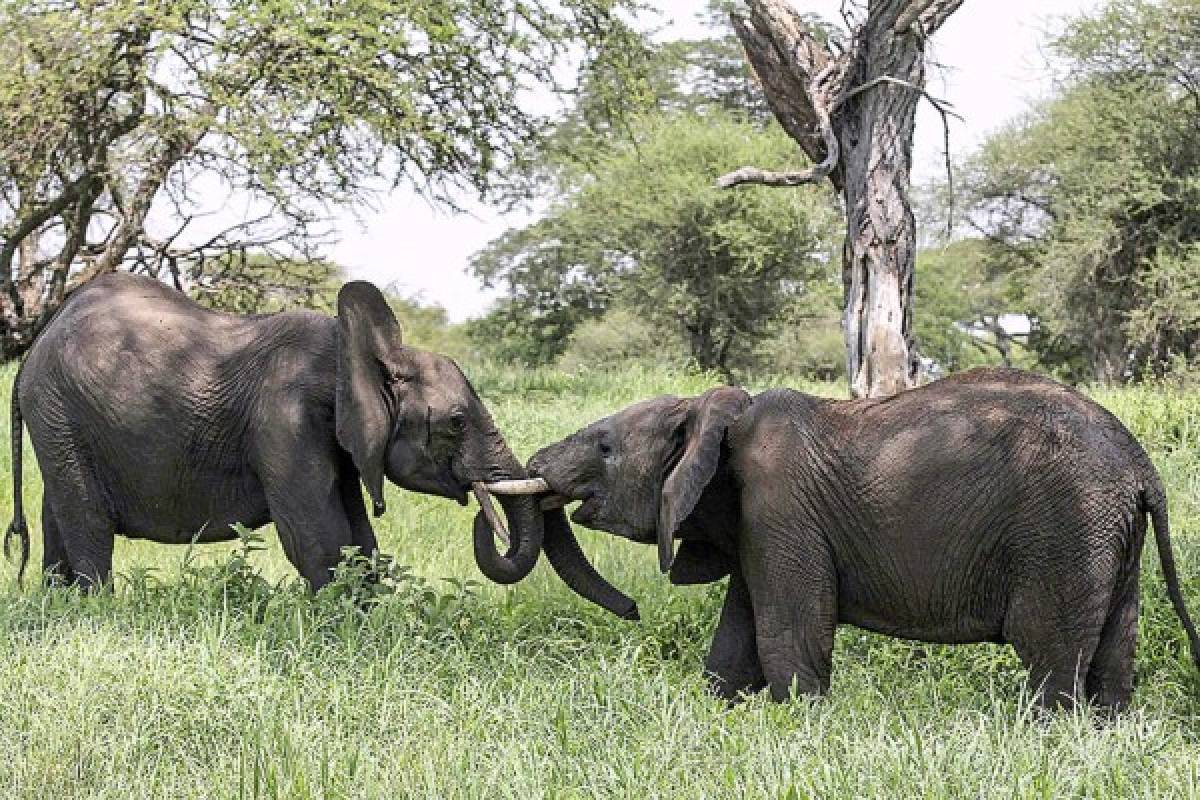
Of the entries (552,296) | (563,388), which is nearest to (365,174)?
(563,388)

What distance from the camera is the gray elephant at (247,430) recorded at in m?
6.36

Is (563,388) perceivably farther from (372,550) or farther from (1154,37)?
(1154,37)

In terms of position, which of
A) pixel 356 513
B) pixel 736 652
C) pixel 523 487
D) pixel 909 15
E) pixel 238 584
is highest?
pixel 909 15

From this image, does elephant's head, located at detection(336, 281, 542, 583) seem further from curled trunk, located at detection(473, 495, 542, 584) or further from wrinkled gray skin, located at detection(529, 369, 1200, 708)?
wrinkled gray skin, located at detection(529, 369, 1200, 708)

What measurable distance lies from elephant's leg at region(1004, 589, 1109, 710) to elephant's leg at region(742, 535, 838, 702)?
65cm

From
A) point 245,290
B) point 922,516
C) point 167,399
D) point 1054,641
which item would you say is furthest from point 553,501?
point 245,290

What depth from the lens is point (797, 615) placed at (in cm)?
543

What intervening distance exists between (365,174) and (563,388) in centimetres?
406

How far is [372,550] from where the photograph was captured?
22.0 feet

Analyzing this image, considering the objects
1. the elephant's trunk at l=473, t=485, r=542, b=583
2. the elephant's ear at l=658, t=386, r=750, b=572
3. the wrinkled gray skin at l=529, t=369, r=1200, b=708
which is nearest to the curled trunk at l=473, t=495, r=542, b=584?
the elephant's trunk at l=473, t=485, r=542, b=583

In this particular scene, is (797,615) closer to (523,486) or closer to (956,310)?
(523,486)

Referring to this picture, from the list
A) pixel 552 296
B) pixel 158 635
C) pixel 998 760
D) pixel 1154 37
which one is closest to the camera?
pixel 998 760

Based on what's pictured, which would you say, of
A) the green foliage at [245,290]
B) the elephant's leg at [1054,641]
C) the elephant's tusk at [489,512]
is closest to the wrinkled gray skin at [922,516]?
the elephant's leg at [1054,641]

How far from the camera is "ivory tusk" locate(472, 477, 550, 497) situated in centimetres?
609
